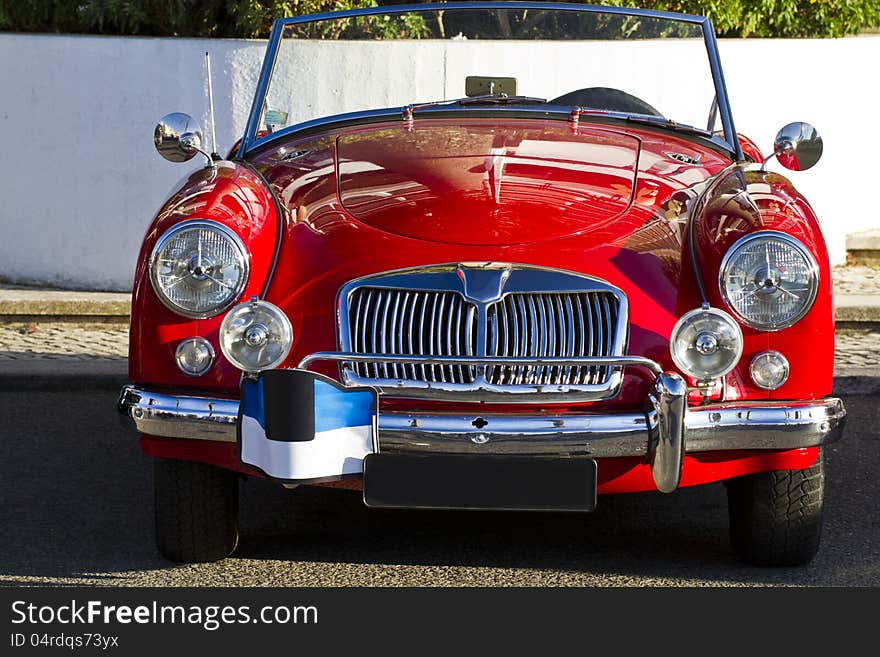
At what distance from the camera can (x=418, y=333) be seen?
372 cm

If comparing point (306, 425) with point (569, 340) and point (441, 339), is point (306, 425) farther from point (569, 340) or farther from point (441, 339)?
point (569, 340)

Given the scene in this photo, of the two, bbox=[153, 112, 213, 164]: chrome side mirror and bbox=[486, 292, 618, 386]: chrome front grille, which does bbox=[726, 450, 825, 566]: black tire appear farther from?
bbox=[153, 112, 213, 164]: chrome side mirror

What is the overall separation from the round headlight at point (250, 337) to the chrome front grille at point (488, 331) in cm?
16

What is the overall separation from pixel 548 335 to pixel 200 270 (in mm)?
943

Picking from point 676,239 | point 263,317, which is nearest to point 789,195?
point 676,239

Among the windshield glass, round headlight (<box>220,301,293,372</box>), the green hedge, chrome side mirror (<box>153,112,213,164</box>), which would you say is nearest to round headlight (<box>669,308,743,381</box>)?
round headlight (<box>220,301,293,372</box>)

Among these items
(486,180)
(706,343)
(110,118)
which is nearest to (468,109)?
(486,180)

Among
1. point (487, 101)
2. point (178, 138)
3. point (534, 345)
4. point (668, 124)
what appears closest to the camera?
point (534, 345)

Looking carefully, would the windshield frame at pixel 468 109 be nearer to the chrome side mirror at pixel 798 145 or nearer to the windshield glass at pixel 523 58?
the windshield glass at pixel 523 58

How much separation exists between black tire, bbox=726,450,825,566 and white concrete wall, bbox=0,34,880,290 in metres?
4.84

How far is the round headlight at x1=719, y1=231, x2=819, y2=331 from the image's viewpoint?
3795 mm

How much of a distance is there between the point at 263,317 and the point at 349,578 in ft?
2.57

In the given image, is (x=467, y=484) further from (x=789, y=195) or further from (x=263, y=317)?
(x=789, y=195)

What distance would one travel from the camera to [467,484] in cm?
362
